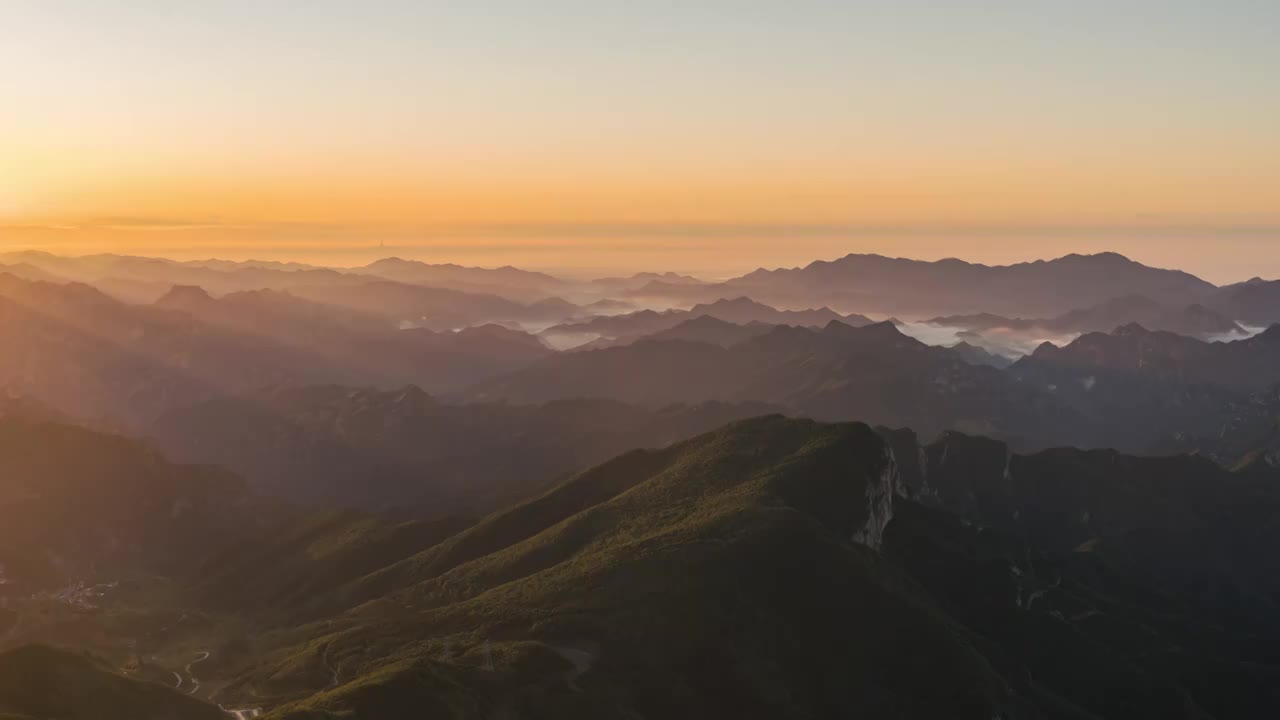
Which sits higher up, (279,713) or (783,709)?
(279,713)

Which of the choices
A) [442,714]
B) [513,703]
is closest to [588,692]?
[513,703]

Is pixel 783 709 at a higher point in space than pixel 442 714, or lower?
lower

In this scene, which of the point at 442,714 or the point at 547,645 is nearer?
the point at 442,714

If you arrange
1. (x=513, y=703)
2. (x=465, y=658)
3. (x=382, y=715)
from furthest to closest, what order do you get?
(x=465, y=658) < (x=513, y=703) < (x=382, y=715)

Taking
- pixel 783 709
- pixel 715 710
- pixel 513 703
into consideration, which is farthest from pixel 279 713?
pixel 783 709

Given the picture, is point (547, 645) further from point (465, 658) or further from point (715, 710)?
point (715, 710)

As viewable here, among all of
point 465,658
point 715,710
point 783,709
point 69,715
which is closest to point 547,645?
point 465,658

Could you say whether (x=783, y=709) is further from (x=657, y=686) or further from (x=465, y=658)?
(x=465, y=658)

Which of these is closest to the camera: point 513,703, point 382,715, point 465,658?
point 382,715

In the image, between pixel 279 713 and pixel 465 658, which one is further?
pixel 465 658
